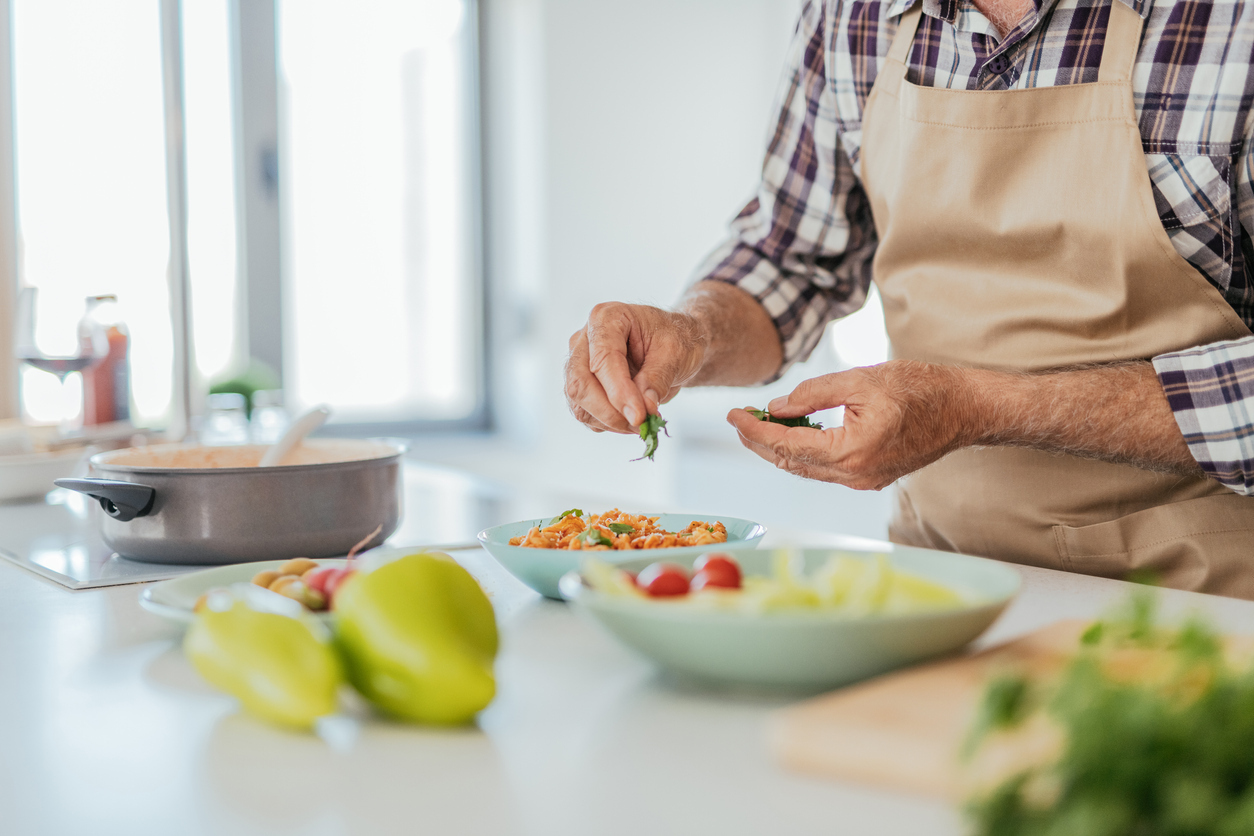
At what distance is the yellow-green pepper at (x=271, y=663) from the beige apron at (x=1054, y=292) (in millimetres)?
903

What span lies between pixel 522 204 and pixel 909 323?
8.32ft

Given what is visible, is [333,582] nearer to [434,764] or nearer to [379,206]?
[434,764]

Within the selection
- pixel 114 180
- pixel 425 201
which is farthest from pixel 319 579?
pixel 425 201

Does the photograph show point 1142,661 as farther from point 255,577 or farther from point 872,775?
point 255,577

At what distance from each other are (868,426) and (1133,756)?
677 mm

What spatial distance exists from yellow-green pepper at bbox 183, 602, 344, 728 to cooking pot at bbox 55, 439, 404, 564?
439 millimetres

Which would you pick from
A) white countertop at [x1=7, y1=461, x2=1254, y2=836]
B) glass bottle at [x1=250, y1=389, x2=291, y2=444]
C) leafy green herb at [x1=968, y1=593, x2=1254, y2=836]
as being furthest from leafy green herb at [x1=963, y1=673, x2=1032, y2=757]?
glass bottle at [x1=250, y1=389, x2=291, y2=444]

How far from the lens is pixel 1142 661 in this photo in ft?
1.55

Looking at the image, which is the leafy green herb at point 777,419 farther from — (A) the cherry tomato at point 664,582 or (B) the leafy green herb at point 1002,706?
(B) the leafy green herb at point 1002,706

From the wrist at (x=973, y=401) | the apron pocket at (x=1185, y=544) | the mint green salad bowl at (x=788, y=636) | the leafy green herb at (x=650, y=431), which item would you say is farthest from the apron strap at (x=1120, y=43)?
the mint green salad bowl at (x=788, y=636)

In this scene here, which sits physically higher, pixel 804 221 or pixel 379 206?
pixel 379 206

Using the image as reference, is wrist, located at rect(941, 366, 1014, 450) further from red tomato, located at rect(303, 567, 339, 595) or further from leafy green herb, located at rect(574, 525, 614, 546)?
red tomato, located at rect(303, 567, 339, 595)

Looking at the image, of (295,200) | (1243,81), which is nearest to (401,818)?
(1243,81)

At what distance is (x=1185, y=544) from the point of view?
1.21 meters
